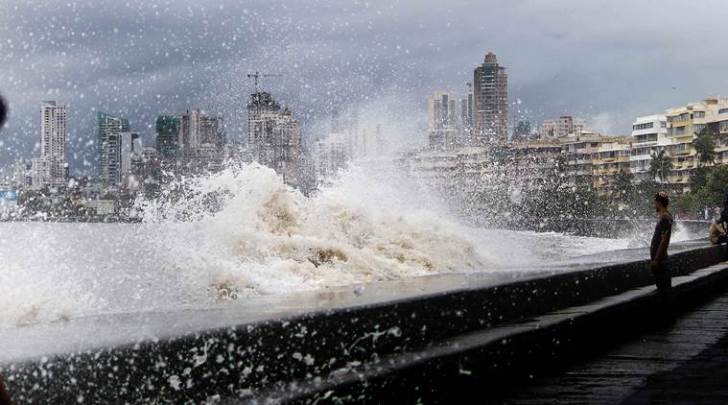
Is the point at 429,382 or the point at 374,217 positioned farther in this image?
the point at 374,217

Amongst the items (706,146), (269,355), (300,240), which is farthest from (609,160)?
(269,355)

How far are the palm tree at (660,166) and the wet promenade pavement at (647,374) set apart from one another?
141111mm

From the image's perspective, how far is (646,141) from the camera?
536ft

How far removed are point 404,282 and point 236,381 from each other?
2.41 meters

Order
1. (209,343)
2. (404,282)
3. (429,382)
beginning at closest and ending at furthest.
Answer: (209,343), (429,382), (404,282)

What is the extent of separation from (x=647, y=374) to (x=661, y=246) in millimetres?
3148

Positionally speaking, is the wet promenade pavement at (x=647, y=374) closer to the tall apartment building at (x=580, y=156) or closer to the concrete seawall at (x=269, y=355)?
the concrete seawall at (x=269, y=355)

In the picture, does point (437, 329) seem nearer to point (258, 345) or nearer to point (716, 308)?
point (258, 345)

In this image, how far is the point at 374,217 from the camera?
19.5 m

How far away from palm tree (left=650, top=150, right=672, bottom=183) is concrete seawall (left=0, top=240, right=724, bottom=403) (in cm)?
14501

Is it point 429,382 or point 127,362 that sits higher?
point 127,362

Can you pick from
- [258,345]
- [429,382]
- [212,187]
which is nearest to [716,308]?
[429,382]

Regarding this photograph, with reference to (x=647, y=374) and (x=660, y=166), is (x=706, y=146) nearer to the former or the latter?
(x=660, y=166)

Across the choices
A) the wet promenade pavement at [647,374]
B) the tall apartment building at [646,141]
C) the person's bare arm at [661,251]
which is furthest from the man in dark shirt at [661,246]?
the tall apartment building at [646,141]
